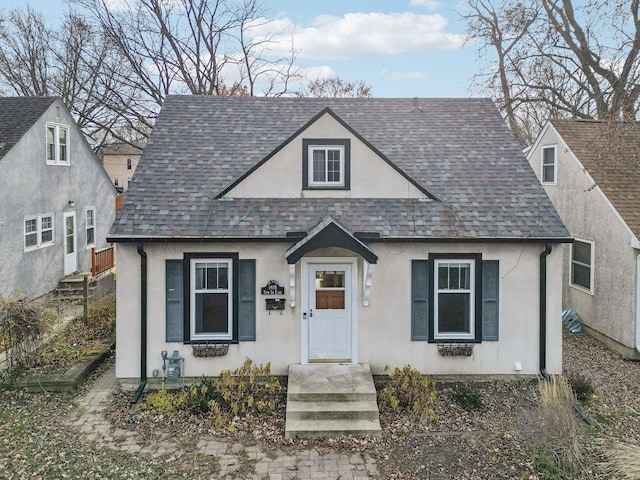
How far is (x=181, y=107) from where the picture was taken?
42.6ft

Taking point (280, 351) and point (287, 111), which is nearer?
point (280, 351)

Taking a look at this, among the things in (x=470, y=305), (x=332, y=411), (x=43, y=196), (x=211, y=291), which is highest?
(x=43, y=196)

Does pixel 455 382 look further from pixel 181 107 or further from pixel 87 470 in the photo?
pixel 181 107

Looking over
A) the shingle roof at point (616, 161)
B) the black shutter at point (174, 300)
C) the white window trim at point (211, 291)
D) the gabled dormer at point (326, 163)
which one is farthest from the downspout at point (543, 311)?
the black shutter at point (174, 300)

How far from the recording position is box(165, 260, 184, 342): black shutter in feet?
32.2

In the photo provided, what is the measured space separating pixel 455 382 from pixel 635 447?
11.3 ft

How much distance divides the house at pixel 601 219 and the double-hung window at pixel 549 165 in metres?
0.03

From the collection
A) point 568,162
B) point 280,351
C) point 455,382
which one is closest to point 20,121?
point 280,351

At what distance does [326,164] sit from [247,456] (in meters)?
6.26

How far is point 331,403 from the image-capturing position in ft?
28.6

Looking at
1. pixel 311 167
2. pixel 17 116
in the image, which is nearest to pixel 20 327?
pixel 311 167

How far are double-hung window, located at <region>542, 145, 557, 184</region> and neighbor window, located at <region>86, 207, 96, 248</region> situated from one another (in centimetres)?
1833

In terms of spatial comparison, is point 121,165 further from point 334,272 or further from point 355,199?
point 334,272

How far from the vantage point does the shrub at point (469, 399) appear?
891 cm
